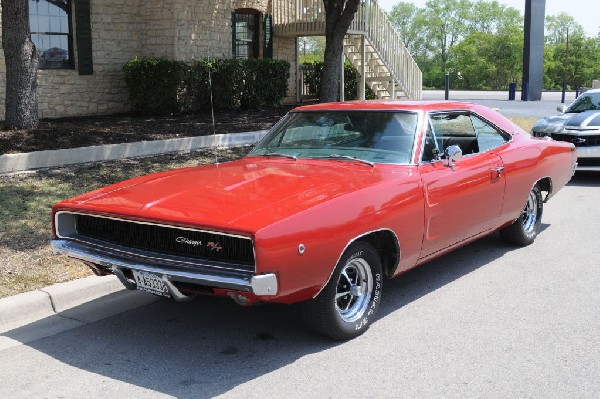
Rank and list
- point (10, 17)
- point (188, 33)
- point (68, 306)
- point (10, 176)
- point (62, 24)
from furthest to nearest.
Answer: point (188, 33), point (62, 24), point (10, 17), point (10, 176), point (68, 306)

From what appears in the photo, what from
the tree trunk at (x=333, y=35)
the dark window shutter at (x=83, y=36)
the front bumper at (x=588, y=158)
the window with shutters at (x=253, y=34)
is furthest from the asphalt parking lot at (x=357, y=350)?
the window with shutters at (x=253, y=34)

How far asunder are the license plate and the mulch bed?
224 inches

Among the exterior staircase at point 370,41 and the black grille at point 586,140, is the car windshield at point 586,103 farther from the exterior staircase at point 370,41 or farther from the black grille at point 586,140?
the exterior staircase at point 370,41

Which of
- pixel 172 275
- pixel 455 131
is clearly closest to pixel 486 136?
pixel 455 131

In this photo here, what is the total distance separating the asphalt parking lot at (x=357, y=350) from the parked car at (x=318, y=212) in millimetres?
383

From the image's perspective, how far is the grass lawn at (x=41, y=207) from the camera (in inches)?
223

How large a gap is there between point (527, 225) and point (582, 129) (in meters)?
4.55

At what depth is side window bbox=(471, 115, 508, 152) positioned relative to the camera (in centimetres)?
638

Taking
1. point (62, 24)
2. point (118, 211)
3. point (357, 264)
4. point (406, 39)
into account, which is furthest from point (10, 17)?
point (406, 39)

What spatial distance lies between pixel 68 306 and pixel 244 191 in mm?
1818

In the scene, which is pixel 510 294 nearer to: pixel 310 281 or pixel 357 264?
pixel 357 264

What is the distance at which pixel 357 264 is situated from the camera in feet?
15.6

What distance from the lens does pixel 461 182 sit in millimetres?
5652

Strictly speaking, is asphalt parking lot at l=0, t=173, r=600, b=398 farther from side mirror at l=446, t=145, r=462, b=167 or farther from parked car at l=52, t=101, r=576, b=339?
side mirror at l=446, t=145, r=462, b=167
